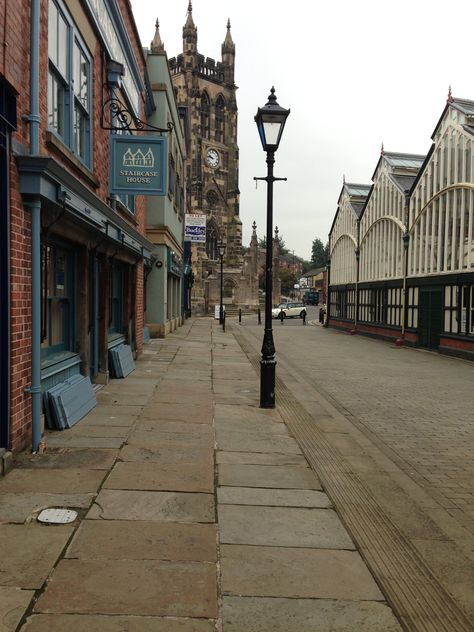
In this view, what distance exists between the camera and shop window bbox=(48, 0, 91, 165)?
7055mm

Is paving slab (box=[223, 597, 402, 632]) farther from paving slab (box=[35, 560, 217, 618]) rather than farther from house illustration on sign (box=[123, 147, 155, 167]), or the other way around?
house illustration on sign (box=[123, 147, 155, 167])

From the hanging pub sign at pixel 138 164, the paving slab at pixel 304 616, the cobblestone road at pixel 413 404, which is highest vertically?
the hanging pub sign at pixel 138 164

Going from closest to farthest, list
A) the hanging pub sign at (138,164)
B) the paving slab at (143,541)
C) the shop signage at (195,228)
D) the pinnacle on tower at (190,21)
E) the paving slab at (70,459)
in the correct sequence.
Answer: the paving slab at (143,541) → the paving slab at (70,459) → the hanging pub sign at (138,164) → the shop signage at (195,228) → the pinnacle on tower at (190,21)

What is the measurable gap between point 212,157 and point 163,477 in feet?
240

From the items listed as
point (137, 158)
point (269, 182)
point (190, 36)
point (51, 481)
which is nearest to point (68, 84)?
point (137, 158)

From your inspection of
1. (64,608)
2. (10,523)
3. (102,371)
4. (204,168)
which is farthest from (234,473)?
(204,168)

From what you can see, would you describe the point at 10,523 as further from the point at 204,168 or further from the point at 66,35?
the point at 204,168

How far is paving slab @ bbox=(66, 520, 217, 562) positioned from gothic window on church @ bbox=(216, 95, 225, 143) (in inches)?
2963

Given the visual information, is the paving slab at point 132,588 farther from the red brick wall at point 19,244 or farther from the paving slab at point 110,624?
the red brick wall at point 19,244

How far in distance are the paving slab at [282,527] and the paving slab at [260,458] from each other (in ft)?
4.35

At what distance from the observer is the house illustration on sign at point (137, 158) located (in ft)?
30.7

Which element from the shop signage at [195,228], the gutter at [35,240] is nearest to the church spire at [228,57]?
the shop signage at [195,228]

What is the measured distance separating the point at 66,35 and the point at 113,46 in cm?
326

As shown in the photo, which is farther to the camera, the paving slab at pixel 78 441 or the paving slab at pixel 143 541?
the paving slab at pixel 78 441
